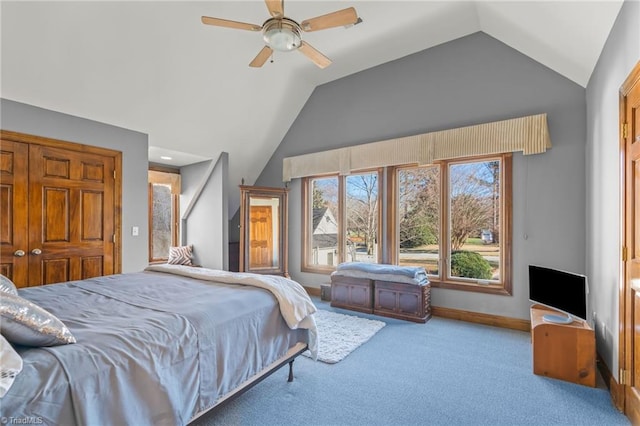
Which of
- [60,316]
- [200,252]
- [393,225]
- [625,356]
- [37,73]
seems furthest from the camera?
[200,252]

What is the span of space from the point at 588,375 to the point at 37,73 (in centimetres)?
549

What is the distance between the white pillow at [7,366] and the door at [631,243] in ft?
9.84

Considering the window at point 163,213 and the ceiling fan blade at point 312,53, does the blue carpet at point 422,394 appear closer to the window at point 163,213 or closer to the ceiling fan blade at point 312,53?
the ceiling fan blade at point 312,53

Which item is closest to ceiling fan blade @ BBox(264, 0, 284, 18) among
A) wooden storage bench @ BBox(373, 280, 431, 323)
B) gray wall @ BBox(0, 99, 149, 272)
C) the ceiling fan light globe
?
the ceiling fan light globe

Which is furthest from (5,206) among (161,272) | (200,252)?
(200,252)

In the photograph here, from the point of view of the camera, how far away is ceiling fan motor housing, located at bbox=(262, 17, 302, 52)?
2332 millimetres

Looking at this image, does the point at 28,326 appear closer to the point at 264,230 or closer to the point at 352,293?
the point at 352,293

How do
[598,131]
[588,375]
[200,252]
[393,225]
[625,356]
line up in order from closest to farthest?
[625,356] → [588,375] → [598,131] → [393,225] → [200,252]

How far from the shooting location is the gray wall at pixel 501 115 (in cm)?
342

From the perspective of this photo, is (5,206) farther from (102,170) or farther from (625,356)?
(625,356)

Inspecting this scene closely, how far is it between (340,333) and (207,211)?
325 cm

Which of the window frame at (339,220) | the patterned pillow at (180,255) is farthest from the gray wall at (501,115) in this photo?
the patterned pillow at (180,255)

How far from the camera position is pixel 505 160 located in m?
3.78

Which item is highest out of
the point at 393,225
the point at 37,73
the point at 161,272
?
the point at 37,73
